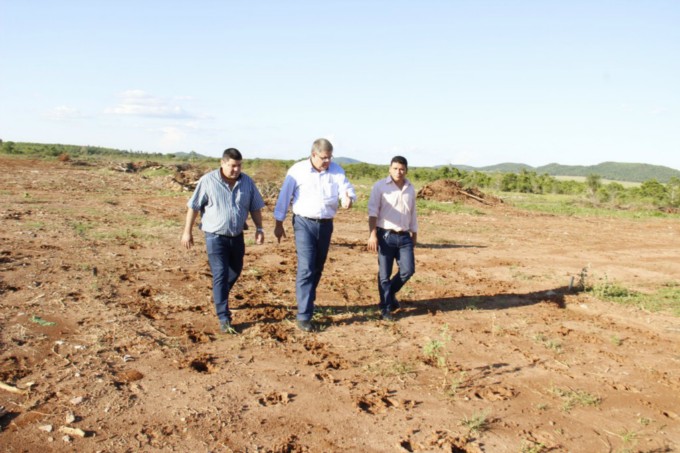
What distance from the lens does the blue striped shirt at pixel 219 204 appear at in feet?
18.0

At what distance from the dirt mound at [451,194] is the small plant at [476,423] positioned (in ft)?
67.6

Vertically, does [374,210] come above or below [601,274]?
above

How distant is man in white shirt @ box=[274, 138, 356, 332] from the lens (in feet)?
18.5

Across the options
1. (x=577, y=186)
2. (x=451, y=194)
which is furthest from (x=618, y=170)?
(x=451, y=194)

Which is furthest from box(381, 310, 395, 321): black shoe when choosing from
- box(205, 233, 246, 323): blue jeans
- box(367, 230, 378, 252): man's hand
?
box(205, 233, 246, 323): blue jeans

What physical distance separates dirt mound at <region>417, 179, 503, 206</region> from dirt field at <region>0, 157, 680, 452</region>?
1449 cm

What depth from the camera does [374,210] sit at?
20.2ft

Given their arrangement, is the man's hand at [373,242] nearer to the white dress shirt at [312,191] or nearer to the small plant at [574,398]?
the white dress shirt at [312,191]

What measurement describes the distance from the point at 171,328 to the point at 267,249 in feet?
16.0

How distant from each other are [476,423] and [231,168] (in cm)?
316

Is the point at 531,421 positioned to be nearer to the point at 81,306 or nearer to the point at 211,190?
the point at 211,190

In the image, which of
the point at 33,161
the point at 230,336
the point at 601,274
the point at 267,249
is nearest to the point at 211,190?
the point at 230,336

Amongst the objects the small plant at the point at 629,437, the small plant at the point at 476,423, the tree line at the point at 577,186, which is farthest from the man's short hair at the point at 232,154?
the tree line at the point at 577,186

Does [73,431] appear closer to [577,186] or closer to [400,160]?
[400,160]
